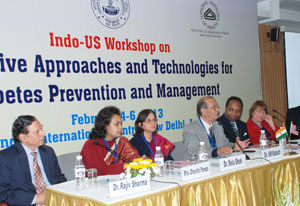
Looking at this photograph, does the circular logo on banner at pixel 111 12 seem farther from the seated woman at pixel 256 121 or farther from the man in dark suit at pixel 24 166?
the seated woman at pixel 256 121

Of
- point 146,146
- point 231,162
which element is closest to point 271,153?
point 231,162

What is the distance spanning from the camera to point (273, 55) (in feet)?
23.2

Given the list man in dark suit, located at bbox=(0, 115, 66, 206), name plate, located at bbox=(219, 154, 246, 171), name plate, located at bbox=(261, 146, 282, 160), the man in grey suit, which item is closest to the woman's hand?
the man in grey suit

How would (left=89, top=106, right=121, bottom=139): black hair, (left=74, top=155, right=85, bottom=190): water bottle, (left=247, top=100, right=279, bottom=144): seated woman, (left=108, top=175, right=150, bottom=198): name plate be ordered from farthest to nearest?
1. (left=247, top=100, right=279, bottom=144): seated woman
2. (left=89, top=106, right=121, bottom=139): black hair
3. (left=74, top=155, right=85, bottom=190): water bottle
4. (left=108, top=175, right=150, bottom=198): name plate

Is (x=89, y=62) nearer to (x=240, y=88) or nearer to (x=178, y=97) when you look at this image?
(x=178, y=97)

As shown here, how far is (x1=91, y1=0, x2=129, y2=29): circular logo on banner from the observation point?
398 cm

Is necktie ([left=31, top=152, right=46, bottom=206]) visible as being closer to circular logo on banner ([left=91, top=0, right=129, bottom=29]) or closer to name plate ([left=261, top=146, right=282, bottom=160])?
name plate ([left=261, top=146, right=282, bottom=160])

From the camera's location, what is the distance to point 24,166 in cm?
259

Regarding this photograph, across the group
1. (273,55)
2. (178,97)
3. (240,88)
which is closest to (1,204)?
(178,97)

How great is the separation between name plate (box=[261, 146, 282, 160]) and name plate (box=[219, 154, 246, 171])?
0.96 ft

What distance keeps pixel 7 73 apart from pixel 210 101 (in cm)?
195

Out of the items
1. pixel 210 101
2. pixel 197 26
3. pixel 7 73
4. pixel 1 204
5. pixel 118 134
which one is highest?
pixel 197 26

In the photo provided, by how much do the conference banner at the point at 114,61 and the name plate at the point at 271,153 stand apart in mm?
1817

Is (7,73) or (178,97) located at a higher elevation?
(7,73)
